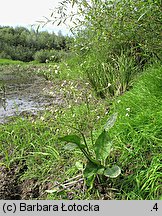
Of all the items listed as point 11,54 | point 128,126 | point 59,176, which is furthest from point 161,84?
point 11,54

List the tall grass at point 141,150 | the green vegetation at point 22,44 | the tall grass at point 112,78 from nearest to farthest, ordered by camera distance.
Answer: the tall grass at point 141,150 → the tall grass at point 112,78 → the green vegetation at point 22,44

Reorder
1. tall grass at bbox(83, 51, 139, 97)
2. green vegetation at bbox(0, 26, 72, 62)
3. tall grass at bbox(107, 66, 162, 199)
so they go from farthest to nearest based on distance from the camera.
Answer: green vegetation at bbox(0, 26, 72, 62), tall grass at bbox(83, 51, 139, 97), tall grass at bbox(107, 66, 162, 199)

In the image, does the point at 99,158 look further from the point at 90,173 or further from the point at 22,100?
the point at 22,100

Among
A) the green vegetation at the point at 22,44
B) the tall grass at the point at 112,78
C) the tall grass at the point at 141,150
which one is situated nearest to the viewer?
the tall grass at the point at 141,150

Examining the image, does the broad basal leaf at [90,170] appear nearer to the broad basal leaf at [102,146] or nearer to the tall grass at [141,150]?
the broad basal leaf at [102,146]

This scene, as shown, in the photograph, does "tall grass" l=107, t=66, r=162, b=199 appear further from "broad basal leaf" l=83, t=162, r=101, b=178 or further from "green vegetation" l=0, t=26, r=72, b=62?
"green vegetation" l=0, t=26, r=72, b=62

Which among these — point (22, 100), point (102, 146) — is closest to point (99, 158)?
point (102, 146)

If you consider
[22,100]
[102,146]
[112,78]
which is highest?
[112,78]

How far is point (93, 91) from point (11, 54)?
11.9 metres

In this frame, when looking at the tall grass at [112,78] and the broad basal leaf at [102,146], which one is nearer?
the broad basal leaf at [102,146]

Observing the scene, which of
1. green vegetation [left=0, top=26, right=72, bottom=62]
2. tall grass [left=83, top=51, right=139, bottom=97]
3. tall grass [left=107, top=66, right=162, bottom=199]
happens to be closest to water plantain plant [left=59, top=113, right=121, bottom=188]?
tall grass [left=107, top=66, right=162, bottom=199]

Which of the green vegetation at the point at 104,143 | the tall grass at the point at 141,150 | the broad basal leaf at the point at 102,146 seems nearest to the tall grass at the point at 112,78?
the green vegetation at the point at 104,143

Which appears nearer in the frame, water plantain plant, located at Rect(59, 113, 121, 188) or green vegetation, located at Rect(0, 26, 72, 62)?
water plantain plant, located at Rect(59, 113, 121, 188)

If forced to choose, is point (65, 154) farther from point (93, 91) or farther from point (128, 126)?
point (93, 91)
